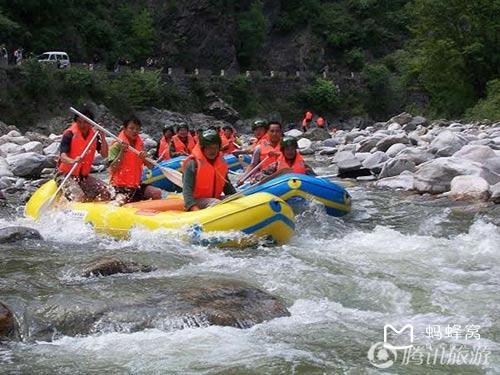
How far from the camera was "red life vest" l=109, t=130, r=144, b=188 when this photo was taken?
25.6 feet

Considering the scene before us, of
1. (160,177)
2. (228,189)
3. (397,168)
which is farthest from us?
(397,168)

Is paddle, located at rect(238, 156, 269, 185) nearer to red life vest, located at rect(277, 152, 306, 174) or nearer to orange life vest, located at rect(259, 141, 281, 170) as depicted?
orange life vest, located at rect(259, 141, 281, 170)

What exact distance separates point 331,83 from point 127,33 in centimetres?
1231

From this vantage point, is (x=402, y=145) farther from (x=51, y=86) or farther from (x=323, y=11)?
(x=323, y=11)

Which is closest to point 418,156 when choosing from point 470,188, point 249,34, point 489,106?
point 470,188

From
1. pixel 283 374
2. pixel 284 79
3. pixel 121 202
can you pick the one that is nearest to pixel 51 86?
pixel 284 79

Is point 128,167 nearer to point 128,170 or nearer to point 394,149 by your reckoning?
point 128,170

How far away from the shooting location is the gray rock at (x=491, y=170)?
9367 mm

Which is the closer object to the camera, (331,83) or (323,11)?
(331,83)

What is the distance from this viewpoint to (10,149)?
1666 centimetres

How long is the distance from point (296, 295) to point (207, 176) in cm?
Result: 240

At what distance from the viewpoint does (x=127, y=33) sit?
36875 millimetres

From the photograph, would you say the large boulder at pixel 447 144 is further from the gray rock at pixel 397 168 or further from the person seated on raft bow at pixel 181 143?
the person seated on raft bow at pixel 181 143

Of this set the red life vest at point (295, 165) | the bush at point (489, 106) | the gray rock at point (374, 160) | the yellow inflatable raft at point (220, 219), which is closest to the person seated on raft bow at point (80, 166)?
the yellow inflatable raft at point (220, 219)
